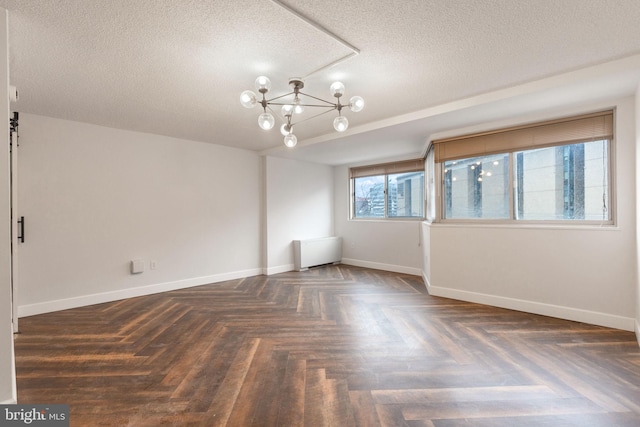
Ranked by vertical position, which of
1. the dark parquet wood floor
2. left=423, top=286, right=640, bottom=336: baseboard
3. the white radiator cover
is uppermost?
the white radiator cover

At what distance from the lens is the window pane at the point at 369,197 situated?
6.49 metres

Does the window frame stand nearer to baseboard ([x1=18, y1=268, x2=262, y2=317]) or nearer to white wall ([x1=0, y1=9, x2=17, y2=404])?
baseboard ([x1=18, y1=268, x2=262, y2=317])

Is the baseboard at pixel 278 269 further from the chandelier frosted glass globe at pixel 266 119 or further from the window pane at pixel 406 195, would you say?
the chandelier frosted glass globe at pixel 266 119

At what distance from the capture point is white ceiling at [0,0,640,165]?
1786 millimetres

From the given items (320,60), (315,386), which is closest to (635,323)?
(315,386)

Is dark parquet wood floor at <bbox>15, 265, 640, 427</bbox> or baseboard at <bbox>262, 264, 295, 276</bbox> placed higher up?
baseboard at <bbox>262, 264, 295, 276</bbox>

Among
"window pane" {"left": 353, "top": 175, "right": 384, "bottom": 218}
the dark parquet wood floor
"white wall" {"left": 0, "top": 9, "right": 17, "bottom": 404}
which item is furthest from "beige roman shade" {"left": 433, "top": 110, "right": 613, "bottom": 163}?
"white wall" {"left": 0, "top": 9, "right": 17, "bottom": 404}

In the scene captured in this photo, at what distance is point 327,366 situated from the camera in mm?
2348

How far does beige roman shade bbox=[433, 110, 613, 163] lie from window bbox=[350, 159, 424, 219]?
57.7 inches

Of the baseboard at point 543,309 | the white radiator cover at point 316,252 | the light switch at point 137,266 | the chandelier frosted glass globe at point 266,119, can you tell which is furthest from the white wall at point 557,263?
the light switch at point 137,266

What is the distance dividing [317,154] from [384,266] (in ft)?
8.60

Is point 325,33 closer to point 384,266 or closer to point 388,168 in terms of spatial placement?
point 388,168

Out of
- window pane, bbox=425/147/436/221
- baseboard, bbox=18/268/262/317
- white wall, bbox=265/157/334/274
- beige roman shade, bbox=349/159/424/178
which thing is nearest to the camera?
baseboard, bbox=18/268/262/317

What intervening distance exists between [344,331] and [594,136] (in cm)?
334
